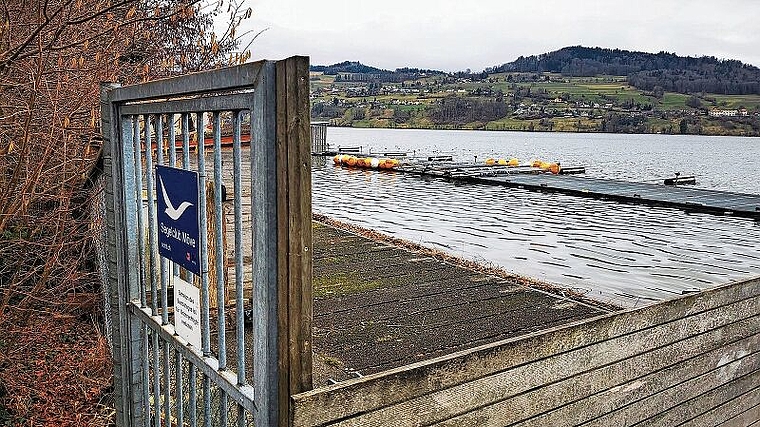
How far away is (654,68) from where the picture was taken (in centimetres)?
15538


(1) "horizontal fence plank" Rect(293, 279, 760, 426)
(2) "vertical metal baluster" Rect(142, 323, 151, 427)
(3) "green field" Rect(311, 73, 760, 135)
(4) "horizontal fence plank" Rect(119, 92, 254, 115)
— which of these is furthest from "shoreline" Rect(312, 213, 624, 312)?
(3) "green field" Rect(311, 73, 760, 135)

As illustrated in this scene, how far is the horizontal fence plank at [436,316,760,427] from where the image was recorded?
3.08 m

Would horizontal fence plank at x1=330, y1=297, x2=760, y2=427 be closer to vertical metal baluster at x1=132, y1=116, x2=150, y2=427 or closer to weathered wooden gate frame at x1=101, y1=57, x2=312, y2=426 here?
weathered wooden gate frame at x1=101, y1=57, x2=312, y2=426

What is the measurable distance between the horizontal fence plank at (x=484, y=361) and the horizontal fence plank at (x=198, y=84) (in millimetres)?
955

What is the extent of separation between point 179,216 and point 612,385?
238cm

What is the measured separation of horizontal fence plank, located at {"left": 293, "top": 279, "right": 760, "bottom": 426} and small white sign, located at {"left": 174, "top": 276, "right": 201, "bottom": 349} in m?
Answer: 0.58

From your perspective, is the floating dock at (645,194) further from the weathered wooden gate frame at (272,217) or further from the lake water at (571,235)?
the weathered wooden gate frame at (272,217)

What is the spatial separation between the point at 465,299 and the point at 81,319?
4.15m

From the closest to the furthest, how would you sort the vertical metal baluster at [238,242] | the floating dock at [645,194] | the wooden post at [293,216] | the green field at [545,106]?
the wooden post at [293,216], the vertical metal baluster at [238,242], the floating dock at [645,194], the green field at [545,106]

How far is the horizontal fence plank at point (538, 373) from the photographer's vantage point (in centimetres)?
263

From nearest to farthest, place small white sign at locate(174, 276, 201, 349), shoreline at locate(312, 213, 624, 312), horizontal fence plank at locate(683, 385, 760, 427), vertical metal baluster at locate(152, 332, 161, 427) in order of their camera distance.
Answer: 1. small white sign at locate(174, 276, 201, 349)
2. vertical metal baluster at locate(152, 332, 161, 427)
3. horizontal fence plank at locate(683, 385, 760, 427)
4. shoreline at locate(312, 213, 624, 312)

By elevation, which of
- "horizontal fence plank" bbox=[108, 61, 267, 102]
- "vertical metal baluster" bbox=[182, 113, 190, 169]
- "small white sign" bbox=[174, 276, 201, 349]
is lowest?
"small white sign" bbox=[174, 276, 201, 349]

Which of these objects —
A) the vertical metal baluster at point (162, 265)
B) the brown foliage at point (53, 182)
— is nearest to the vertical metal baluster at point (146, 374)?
the vertical metal baluster at point (162, 265)

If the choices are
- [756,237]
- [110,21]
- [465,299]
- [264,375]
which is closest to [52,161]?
[110,21]
